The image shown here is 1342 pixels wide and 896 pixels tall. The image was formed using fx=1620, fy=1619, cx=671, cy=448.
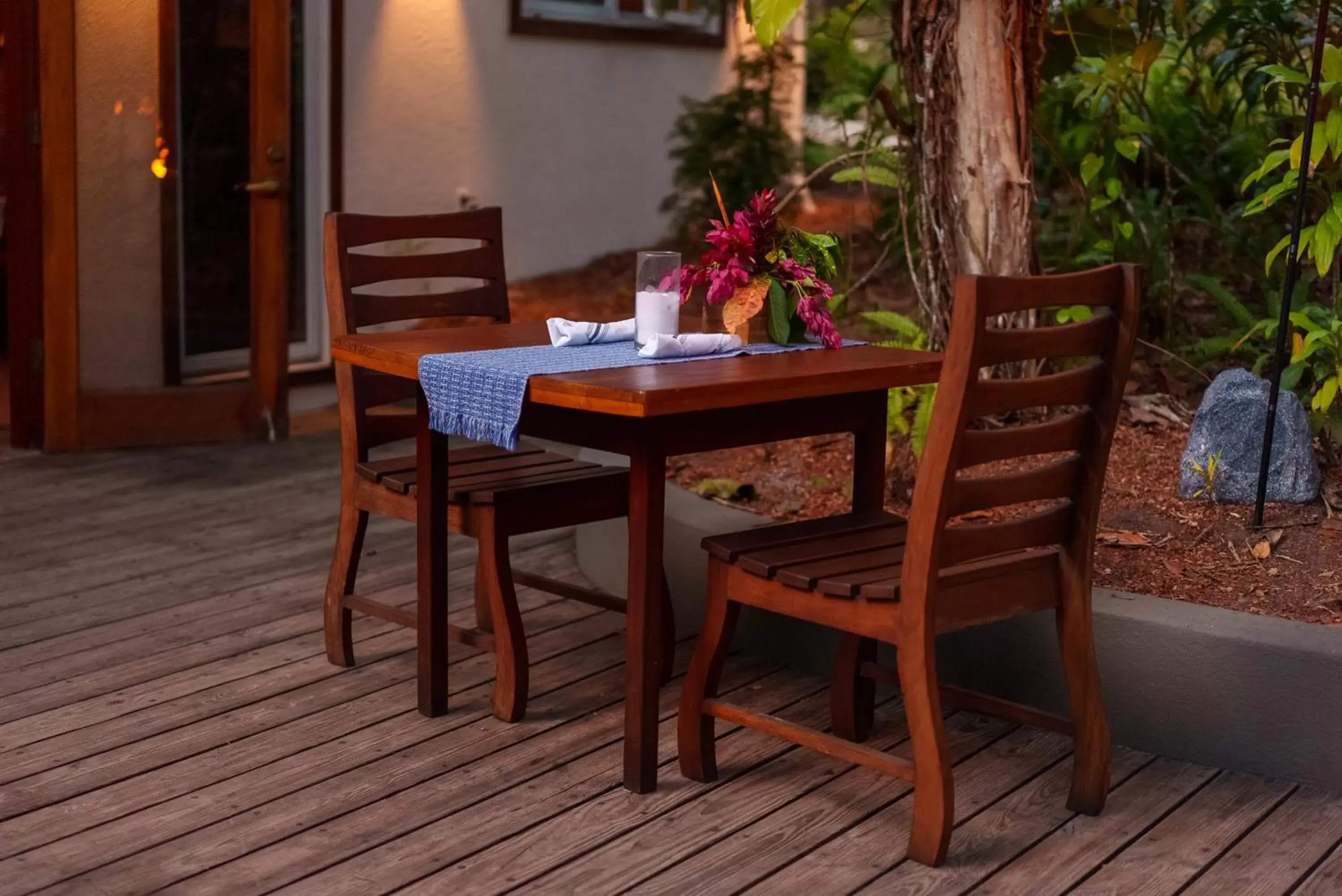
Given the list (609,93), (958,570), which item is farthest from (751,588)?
(609,93)

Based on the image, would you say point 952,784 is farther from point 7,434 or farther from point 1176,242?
point 7,434

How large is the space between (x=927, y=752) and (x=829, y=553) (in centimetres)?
43

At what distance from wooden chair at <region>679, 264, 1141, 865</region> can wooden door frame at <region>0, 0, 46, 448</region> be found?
12.2ft

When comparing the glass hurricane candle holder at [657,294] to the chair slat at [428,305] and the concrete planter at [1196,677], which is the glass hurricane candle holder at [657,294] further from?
the concrete planter at [1196,677]

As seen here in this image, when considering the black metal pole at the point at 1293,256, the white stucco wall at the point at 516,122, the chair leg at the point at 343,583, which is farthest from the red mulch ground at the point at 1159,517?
the white stucco wall at the point at 516,122

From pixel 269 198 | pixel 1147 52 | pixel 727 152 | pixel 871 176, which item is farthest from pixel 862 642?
pixel 727 152

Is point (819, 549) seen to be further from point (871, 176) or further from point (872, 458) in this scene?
point (871, 176)

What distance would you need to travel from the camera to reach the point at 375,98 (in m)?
6.93

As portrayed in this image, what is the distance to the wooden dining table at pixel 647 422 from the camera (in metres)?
2.87

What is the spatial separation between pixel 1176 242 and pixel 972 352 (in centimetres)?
399

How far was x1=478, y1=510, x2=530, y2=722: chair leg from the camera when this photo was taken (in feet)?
11.1

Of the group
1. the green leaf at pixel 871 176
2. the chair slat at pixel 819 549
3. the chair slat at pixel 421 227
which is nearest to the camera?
the chair slat at pixel 819 549

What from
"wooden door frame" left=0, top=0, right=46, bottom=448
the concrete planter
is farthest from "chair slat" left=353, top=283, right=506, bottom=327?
"wooden door frame" left=0, top=0, right=46, bottom=448

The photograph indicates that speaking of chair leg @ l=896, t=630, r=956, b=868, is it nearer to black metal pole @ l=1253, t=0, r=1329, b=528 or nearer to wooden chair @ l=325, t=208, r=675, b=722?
wooden chair @ l=325, t=208, r=675, b=722
